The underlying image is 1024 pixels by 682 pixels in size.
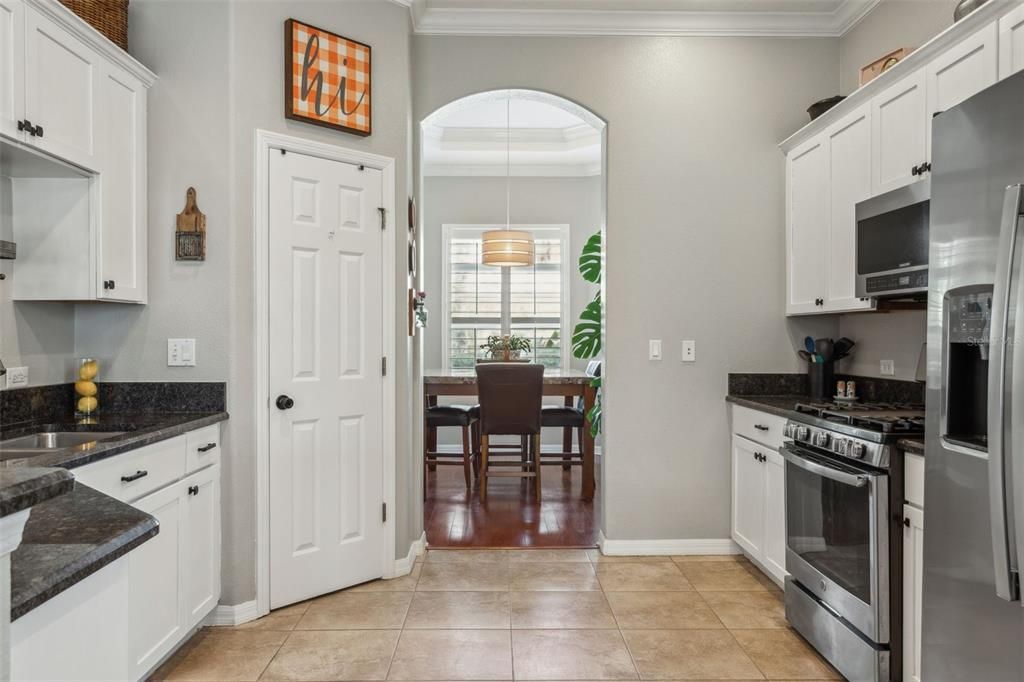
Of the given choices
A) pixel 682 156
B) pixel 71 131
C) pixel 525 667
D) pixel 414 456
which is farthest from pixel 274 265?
pixel 682 156

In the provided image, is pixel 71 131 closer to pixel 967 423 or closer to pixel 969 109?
pixel 969 109

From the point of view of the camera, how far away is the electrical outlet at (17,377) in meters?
2.32

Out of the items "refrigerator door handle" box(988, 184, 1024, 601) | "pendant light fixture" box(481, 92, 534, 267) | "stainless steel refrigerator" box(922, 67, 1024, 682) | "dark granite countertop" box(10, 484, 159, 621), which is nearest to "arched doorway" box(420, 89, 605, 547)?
"pendant light fixture" box(481, 92, 534, 267)

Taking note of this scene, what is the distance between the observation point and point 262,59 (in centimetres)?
275

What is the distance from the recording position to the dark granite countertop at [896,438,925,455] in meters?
1.94

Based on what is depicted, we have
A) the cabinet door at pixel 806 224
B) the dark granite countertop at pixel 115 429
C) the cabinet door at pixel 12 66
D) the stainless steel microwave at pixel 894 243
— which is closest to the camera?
the dark granite countertop at pixel 115 429

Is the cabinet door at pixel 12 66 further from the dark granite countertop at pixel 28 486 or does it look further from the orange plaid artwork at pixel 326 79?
the dark granite countertop at pixel 28 486

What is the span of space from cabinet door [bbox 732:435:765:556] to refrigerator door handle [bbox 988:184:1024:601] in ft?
5.09

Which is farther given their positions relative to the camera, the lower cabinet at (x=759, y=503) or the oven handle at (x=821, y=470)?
the lower cabinet at (x=759, y=503)

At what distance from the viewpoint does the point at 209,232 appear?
8.85 ft

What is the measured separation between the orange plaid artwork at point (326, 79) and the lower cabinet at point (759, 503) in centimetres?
257

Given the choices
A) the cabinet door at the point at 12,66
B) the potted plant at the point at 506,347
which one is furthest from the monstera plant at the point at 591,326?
the cabinet door at the point at 12,66

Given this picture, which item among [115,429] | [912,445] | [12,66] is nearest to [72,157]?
[12,66]

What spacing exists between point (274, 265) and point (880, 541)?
2.61 metres
